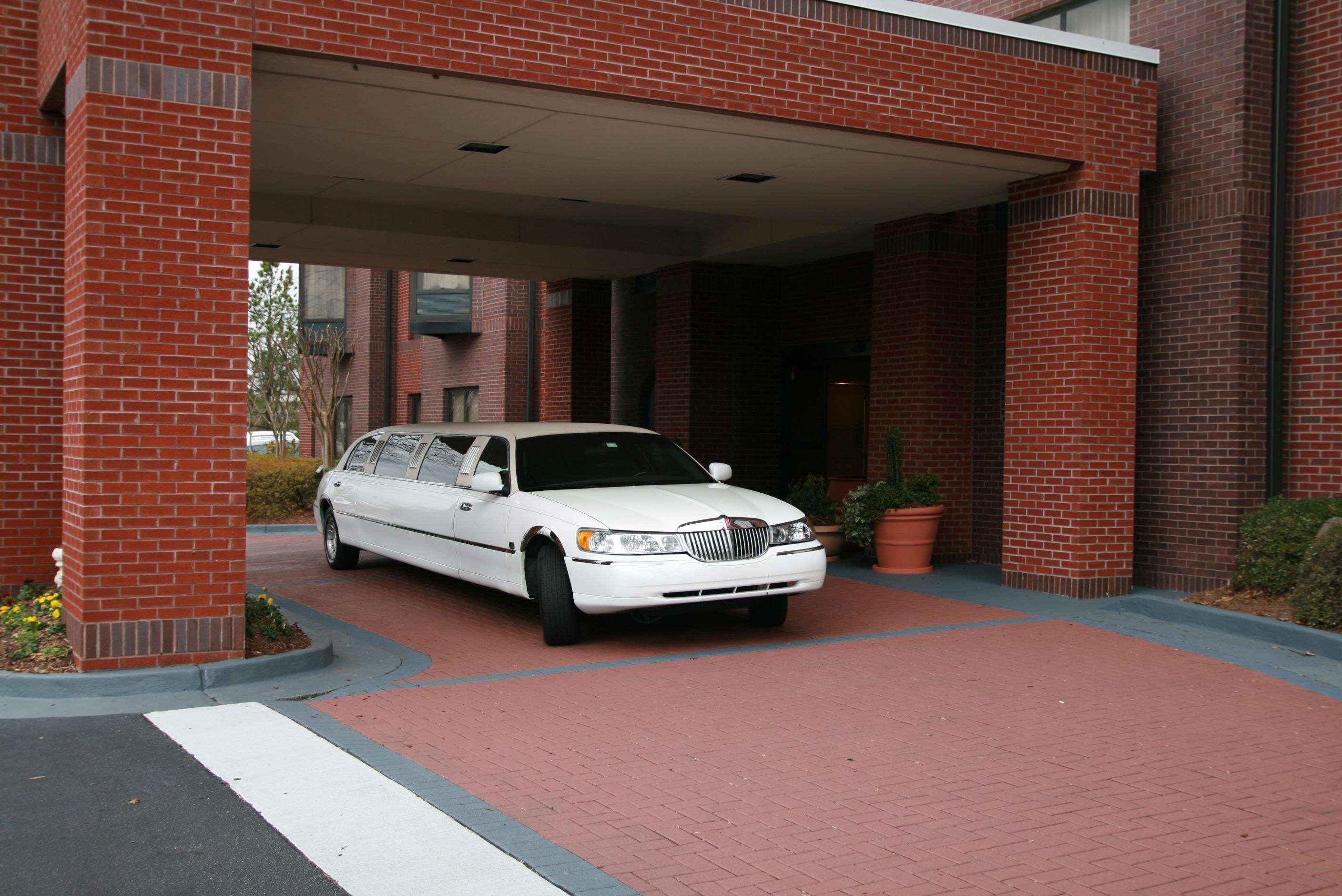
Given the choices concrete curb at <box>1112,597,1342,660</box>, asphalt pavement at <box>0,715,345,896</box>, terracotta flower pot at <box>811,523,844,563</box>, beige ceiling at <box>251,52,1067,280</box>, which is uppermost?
beige ceiling at <box>251,52,1067,280</box>

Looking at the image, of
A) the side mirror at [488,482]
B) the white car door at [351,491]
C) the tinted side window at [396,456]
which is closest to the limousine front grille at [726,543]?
the side mirror at [488,482]

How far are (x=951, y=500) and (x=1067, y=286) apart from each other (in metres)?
3.58

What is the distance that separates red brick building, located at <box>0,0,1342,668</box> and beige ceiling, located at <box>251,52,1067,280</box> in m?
0.06

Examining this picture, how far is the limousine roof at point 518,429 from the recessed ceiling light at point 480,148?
249 centimetres

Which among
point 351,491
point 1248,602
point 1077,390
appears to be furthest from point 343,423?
point 1248,602

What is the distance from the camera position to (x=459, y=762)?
589 cm

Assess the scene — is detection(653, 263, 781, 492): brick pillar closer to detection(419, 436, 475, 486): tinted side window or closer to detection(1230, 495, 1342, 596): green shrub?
detection(419, 436, 475, 486): tinted side window

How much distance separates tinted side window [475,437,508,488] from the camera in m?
10.0

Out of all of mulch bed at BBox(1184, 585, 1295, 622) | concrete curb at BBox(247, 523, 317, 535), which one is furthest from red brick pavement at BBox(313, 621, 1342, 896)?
concrete curb at BBox(247, 523, 317, 535)

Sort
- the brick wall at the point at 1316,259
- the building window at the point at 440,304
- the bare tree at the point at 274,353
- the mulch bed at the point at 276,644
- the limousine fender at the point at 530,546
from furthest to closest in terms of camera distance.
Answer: the bare tree at the point at 274,353
the building window at the point at 440,304
the brick wall at the point at 1316,259
the limousine fender at the point at 530,546
the mulch bed at the point at 276,644

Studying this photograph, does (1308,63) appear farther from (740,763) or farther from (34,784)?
(34,784)

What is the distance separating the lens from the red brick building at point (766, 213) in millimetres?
7516

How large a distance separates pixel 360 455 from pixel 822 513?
5.25 metres

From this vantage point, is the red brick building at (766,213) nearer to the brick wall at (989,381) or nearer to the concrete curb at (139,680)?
the brick wall at (989,381)
